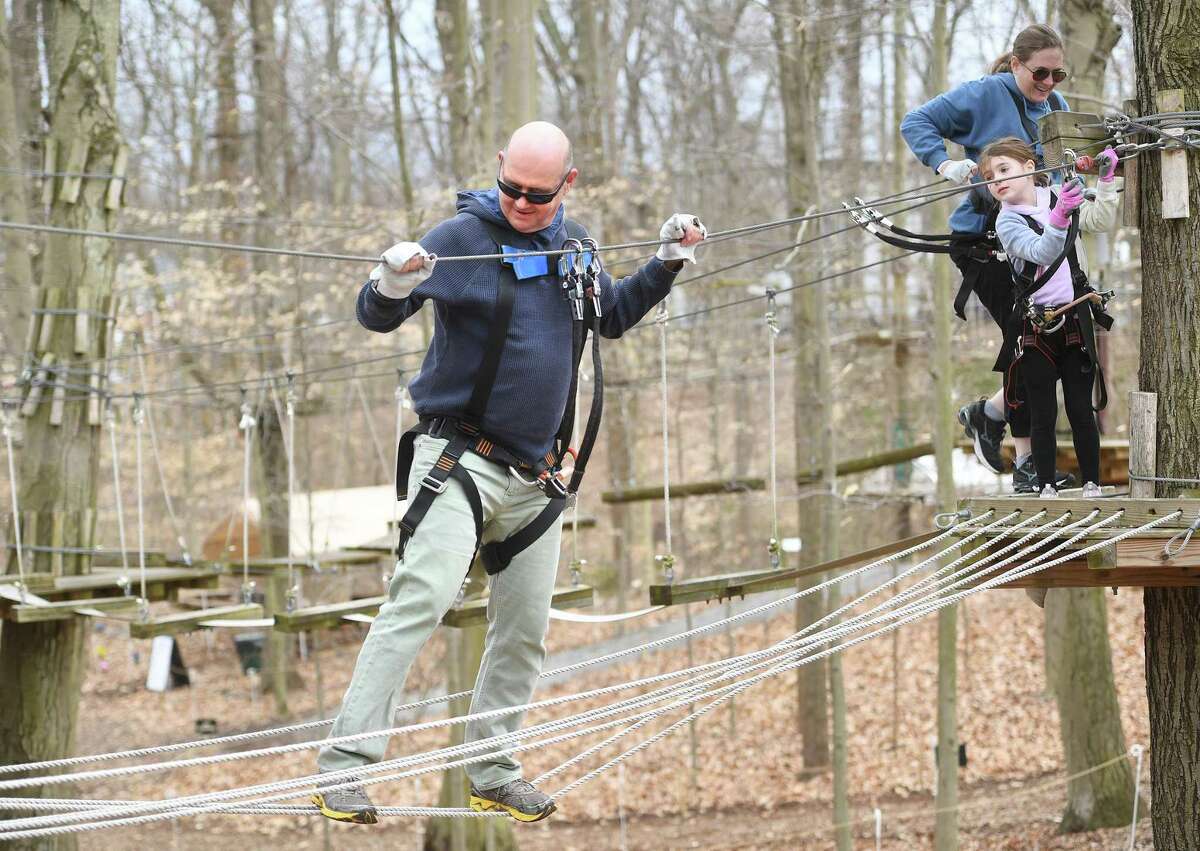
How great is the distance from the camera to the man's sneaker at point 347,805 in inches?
104

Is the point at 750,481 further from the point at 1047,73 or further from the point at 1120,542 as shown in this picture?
the point at 1120,542

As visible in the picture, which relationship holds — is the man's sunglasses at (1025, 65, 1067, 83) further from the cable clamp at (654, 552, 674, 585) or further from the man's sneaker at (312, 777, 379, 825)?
the man's sneaker at (312, 777, 379, 825)

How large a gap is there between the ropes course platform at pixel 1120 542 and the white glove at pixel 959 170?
902 millimetres

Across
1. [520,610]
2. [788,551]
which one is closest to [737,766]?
[788,551]

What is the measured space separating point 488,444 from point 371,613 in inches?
110

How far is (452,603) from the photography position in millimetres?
2934

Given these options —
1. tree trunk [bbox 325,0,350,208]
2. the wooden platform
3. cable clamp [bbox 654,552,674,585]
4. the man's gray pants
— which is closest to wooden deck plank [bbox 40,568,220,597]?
cable clamp [bbox 654,552,674,585]

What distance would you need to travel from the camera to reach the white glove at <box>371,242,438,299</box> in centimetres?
263

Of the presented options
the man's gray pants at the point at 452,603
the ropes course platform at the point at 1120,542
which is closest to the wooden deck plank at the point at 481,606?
the man's gray pants at the point at 452,603

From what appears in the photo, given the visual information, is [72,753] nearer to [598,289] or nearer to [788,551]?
[598,289]

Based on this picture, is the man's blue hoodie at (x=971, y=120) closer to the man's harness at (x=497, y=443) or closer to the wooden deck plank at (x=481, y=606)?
the man's harness at (x=497, y=443)

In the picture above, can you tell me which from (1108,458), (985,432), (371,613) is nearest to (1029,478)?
(985,432)

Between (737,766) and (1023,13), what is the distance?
21.1ft

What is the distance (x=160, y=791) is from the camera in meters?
11.7
